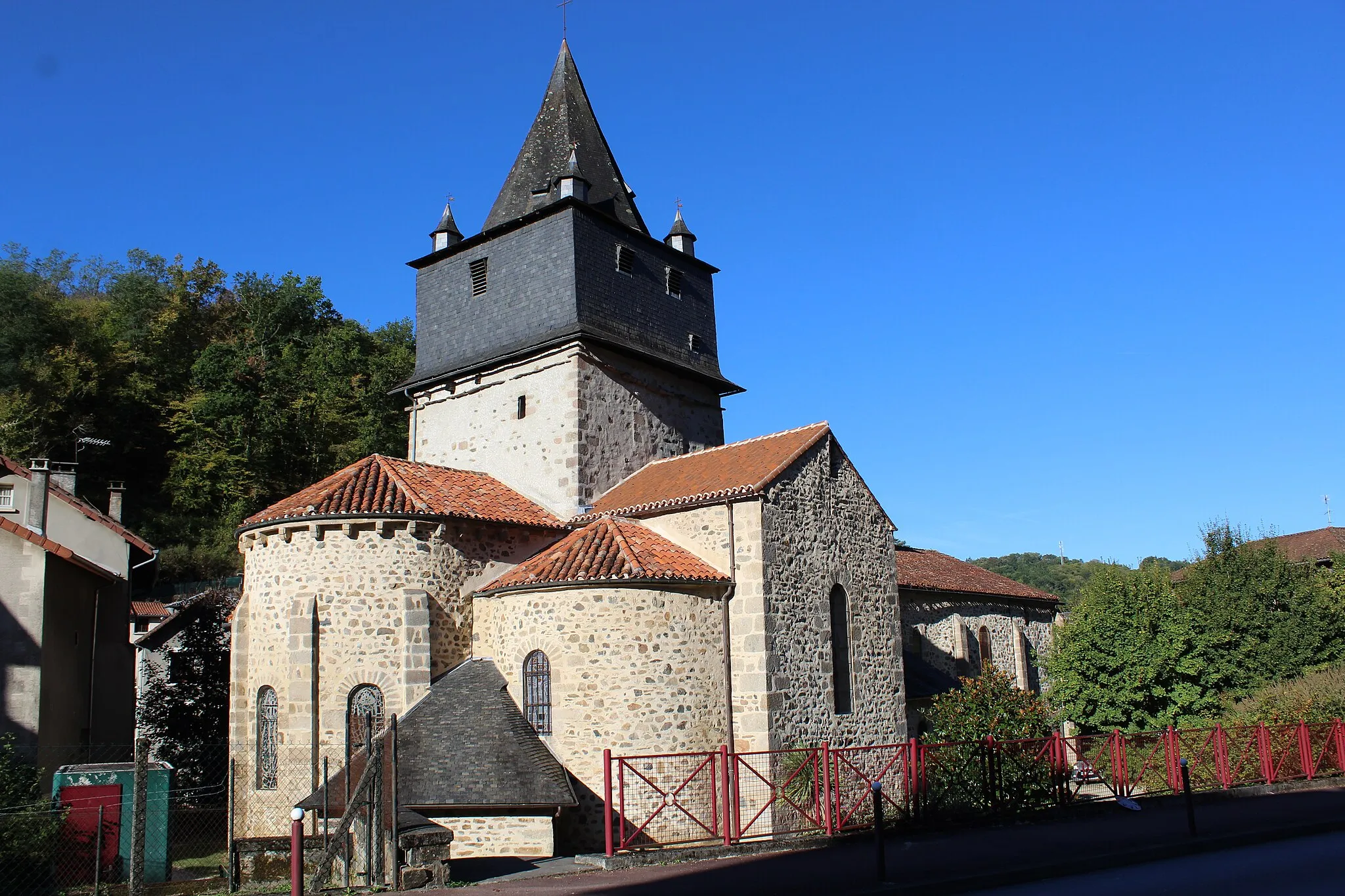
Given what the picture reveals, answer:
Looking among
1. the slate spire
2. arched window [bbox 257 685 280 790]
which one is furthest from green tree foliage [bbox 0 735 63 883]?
the slate spire

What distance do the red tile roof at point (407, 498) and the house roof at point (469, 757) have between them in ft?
10.0

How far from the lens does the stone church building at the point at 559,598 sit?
602 inches

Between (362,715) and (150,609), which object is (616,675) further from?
(150,609)

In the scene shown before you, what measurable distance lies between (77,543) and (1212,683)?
27.2 metres

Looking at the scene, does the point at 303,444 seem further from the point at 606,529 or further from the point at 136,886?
the point at 136,886

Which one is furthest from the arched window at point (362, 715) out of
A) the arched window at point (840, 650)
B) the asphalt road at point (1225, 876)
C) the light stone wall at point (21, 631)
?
the asphalt road at point (1225, 876)

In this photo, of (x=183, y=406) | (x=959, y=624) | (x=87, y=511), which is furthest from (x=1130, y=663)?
(x=183, y=406)

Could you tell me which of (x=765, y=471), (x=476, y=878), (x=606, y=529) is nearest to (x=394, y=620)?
(x=606, y=529)

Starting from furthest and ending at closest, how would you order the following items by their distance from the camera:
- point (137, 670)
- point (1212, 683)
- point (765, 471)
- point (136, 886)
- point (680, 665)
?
point (137, 670) → point (1212, 683) → point (765, 471) → point (680, 665) → point (136, 886)

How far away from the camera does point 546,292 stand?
2064cm

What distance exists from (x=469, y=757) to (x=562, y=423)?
24.5ft

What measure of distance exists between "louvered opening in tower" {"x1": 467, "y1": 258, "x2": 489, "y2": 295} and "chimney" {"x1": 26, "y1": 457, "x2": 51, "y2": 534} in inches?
395

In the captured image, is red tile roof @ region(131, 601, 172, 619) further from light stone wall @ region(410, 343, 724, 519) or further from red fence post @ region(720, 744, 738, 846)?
red fence post @ region(720, 744, 738, 846)

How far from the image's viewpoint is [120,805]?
1259cm
